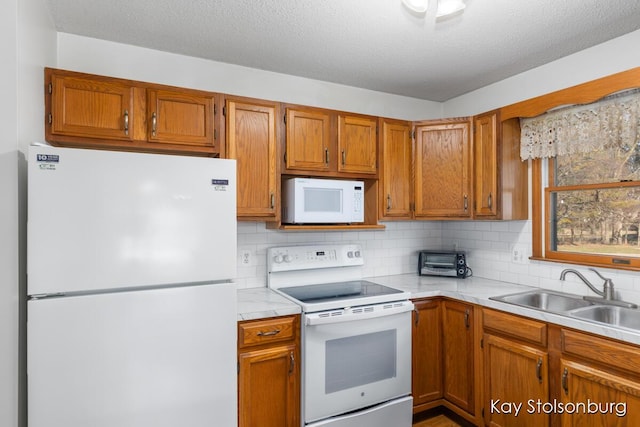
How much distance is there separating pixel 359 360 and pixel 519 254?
1456mm

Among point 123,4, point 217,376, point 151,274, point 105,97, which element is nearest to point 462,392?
point 217,376

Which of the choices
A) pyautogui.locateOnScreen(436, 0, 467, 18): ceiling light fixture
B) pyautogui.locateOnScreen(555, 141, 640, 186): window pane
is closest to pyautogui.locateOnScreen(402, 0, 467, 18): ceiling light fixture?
pyautogui.locateOnScreen(436, 0, 467, 18): ceiling light fixture

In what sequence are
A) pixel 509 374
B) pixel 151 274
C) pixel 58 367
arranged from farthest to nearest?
pixel 509 374 < pixel 151 274 < pixel 58 367

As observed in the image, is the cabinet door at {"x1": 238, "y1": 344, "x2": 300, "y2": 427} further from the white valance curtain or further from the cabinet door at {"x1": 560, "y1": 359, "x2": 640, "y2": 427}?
the white valance curtain

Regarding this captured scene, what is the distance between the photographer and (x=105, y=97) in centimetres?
199

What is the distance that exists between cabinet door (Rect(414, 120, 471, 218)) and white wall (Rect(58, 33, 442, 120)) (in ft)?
1.72

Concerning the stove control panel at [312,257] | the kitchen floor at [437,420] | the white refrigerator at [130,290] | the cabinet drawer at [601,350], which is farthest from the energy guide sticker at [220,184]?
the kitchen floor at [437,420]

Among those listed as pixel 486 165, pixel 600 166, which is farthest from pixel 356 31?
pixel 600 166

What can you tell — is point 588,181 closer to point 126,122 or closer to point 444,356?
point 444,356

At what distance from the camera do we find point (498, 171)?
2.57 m

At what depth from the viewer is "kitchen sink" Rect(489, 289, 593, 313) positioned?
91.7 inches

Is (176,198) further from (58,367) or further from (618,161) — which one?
(618,161)

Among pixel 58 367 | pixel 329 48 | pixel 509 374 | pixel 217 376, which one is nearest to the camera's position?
pixel 58 367

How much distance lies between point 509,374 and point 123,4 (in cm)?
290
